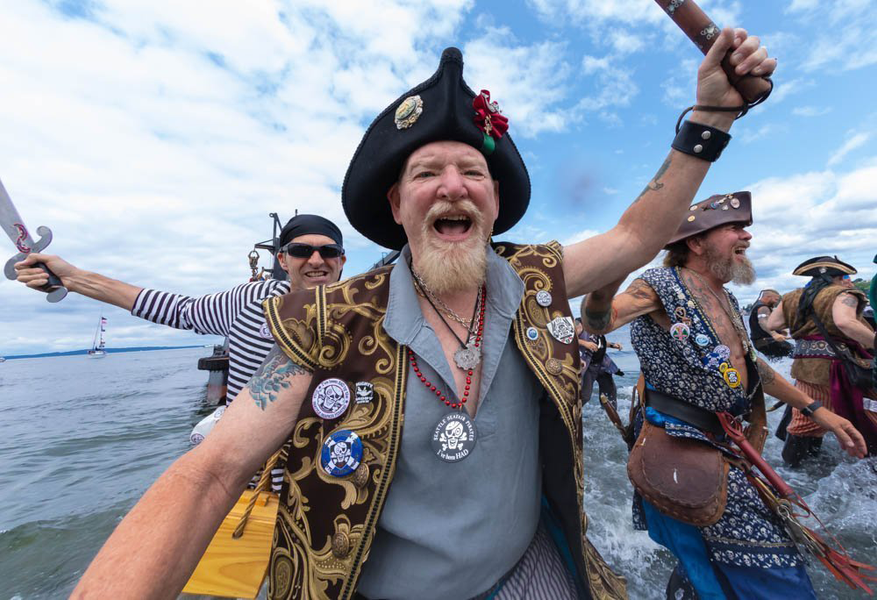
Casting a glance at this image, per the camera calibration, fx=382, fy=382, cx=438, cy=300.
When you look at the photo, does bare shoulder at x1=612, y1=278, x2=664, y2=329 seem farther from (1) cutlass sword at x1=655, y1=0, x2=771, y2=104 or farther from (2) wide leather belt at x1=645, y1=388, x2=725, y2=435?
(1) cutlass sword at x1=655, y1=0, x2=771, y2=104

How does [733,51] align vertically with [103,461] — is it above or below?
above

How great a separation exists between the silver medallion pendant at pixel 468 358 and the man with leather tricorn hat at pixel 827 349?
18.0 feet

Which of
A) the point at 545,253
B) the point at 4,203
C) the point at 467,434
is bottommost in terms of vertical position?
the point at 467,434

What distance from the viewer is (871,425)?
5.09 metres

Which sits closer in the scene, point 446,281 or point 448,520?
point 448,520

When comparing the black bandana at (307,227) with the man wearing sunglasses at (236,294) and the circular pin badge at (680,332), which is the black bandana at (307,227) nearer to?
the man wearing sunglasses at (236,294)

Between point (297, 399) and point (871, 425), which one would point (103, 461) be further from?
point (871, 425)

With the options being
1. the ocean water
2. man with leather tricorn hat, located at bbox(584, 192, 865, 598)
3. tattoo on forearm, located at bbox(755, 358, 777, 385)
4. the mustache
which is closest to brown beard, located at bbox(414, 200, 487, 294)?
the mustache

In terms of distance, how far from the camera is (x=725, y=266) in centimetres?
310

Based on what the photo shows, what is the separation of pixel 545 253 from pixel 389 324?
80cm

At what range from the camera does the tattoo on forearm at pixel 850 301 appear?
15.1 ft

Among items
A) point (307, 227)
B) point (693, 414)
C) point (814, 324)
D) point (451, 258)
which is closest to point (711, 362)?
point (693, 414)

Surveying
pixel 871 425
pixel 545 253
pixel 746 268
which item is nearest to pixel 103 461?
pixel 545 253

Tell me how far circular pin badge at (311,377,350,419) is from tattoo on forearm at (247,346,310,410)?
0.31 ft
